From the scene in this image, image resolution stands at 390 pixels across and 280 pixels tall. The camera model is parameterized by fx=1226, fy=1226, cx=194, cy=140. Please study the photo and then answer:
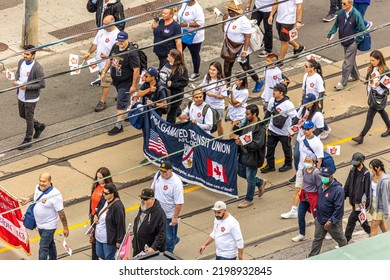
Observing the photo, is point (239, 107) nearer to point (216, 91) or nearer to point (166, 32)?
point (216, 91)

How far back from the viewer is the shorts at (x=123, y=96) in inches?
783

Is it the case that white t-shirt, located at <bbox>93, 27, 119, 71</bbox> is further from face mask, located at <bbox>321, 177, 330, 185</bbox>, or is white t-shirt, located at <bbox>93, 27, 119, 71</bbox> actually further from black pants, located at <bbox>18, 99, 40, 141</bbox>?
face mask, located at <bbox>321, 177, 330, 185</bbox>

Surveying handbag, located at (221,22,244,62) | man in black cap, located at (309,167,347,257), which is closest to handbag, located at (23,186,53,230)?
man in black cap, located at (309,167,347,257)

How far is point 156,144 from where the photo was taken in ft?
61.8

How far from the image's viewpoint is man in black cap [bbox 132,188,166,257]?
1552 cm

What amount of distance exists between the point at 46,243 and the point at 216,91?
14.1ft

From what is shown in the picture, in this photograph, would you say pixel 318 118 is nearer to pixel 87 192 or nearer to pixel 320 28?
pixel 87 192

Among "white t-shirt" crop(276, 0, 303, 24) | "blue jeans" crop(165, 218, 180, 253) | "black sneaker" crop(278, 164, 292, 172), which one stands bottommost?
"black sneaker" crop(278, 164, 292, 172)

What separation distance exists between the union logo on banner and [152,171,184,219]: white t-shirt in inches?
71.2

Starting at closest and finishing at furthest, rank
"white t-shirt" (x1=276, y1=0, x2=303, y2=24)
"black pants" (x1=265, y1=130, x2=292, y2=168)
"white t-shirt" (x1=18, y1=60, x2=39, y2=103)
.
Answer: "black pants" (x1=265, y1=130, x2=292, y2=168), "white t-shirt" (x1=18, y1=60, x2=39, y2=103), "white t-shirt" (x1=276, y1=0, x2=303, y2=24)

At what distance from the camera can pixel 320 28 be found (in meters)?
23.8

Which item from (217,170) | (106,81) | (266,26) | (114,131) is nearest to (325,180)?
(217,170)
